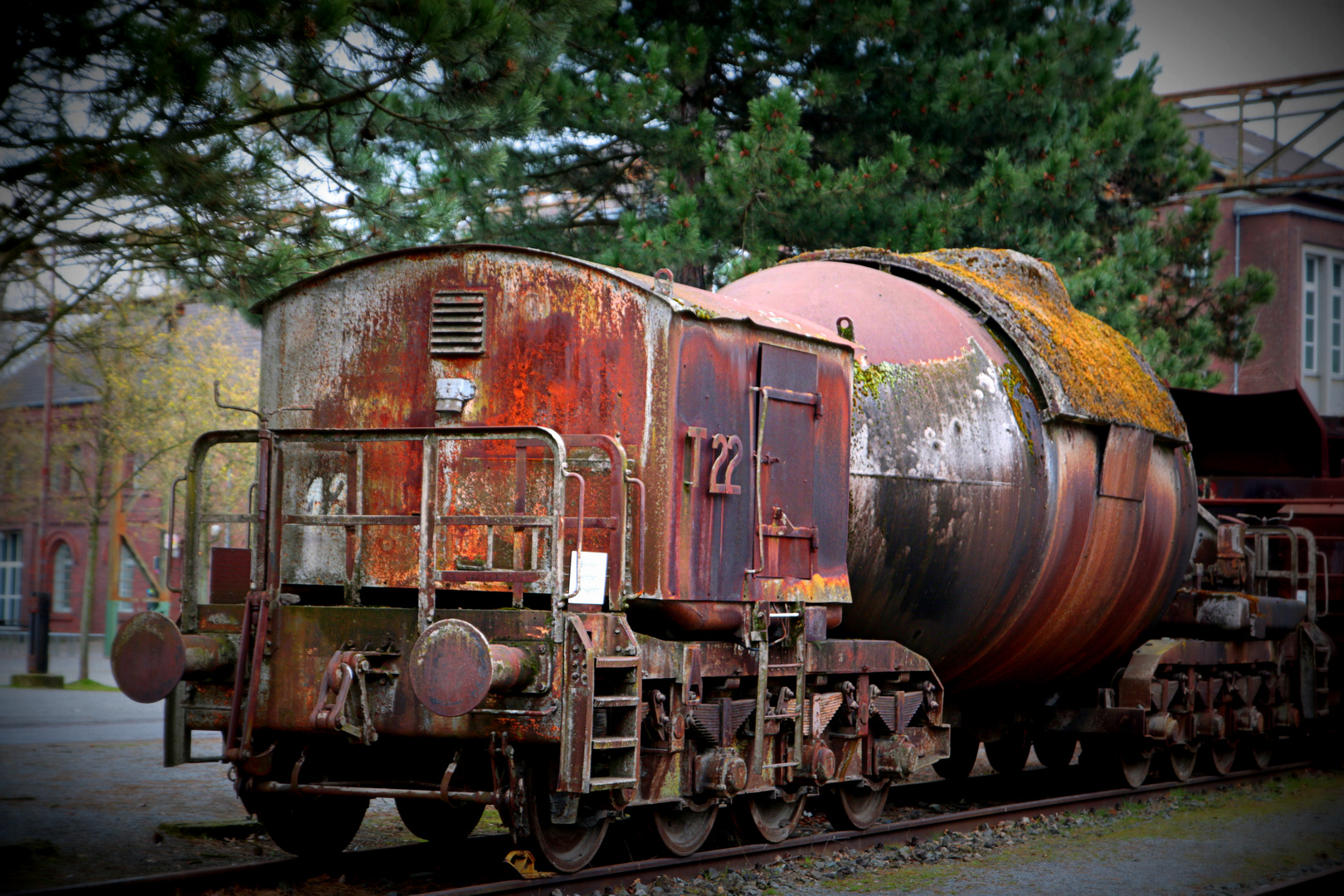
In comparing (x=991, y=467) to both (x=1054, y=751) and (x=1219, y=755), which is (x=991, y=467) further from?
(x=1219, y=755)

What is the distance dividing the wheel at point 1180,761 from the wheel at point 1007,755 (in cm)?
118

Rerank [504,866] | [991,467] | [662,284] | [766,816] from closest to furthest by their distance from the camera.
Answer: [662,284]
[504,866]
[766,816]
[991,467]

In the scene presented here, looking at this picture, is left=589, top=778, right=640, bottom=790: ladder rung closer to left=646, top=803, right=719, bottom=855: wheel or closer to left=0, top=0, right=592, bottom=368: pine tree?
left=646, top=803, right=719, bottom=855: wheel

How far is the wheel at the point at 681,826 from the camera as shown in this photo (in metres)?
7.48

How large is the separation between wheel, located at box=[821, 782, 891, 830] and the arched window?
38255mm

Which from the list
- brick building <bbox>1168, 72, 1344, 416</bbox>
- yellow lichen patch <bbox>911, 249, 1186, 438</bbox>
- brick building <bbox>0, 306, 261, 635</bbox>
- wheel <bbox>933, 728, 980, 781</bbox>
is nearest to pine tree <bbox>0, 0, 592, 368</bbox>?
yellow lichen patch <bbox>911, 249, 1186, 438</bbox>

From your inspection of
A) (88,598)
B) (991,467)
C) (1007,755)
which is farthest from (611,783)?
(88,598)

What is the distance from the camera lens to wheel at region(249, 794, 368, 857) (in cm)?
736

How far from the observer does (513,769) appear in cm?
639

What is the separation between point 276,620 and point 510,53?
394 cm

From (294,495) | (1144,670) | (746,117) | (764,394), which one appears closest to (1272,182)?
(746,117)

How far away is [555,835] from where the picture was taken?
687 cm

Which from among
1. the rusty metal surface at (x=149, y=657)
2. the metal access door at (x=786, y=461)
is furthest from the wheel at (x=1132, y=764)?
the rusty metal surface at (x=149, y=657)

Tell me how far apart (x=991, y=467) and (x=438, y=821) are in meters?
4.11
